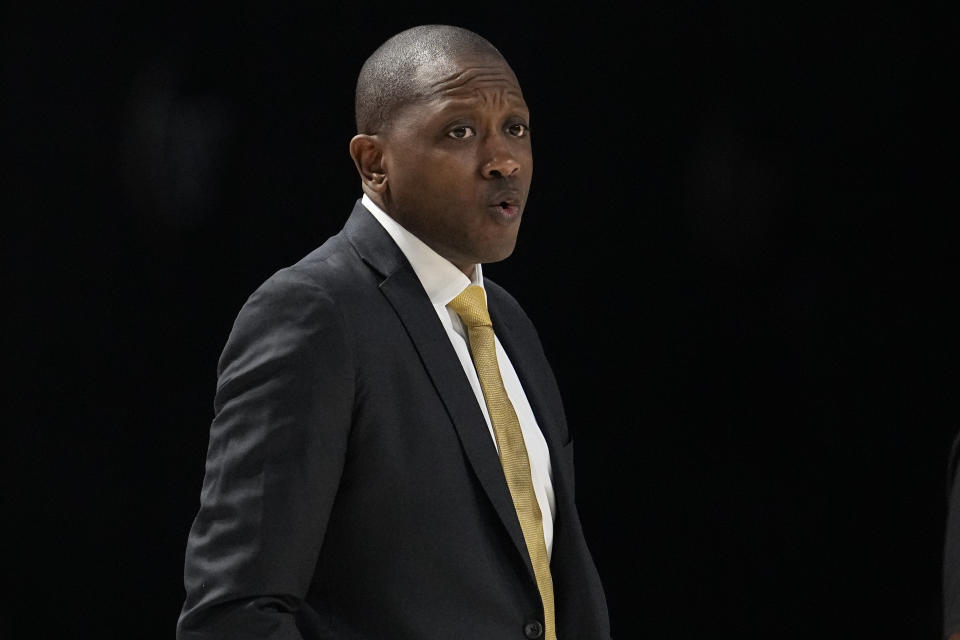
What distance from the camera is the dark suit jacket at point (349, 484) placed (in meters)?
1.59

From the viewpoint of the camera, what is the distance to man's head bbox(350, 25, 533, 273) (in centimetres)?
179

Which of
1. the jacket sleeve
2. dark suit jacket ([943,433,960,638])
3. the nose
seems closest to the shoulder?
the nose

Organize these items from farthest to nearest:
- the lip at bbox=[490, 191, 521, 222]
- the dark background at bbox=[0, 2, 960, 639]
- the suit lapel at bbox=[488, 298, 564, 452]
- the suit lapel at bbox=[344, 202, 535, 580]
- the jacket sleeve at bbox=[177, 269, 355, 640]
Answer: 1. the dark background at bbox=[0, 2, 960, 639]
2. the suit lapel at bbox=[488, 298, 564, 452]
3. the lip at bbox=[490, 191, 521, 222]
4. the suit lapel at bbox=[344, 202, 535, 580]
5. the jacket sleeve at bbox=[177, 269, 355, 640]

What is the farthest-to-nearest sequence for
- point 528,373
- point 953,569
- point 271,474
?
point 528,373 → point 953,569 → point 271,474

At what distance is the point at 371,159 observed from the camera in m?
1.84

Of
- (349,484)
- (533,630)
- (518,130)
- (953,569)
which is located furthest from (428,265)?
(953,569)

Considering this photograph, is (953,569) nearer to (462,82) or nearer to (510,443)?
(510,443)

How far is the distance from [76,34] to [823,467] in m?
1.90

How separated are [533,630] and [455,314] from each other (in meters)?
0.41

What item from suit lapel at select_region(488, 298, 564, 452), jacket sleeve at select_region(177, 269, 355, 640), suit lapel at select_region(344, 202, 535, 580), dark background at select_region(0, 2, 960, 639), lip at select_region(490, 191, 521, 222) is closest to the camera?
jacket sleeve at select_region(177, 269, 355, 640)

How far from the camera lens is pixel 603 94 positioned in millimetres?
3336

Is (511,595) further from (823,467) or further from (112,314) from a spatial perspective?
(823,467)

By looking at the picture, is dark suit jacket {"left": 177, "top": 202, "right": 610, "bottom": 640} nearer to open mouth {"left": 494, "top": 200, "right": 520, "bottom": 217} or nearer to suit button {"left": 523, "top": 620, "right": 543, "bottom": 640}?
suit button {"left": 523, "top": 620, "right": 543, "bottom": 640}

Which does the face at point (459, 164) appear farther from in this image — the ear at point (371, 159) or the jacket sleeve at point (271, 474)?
the jacket sleeve at point (271, 474)
